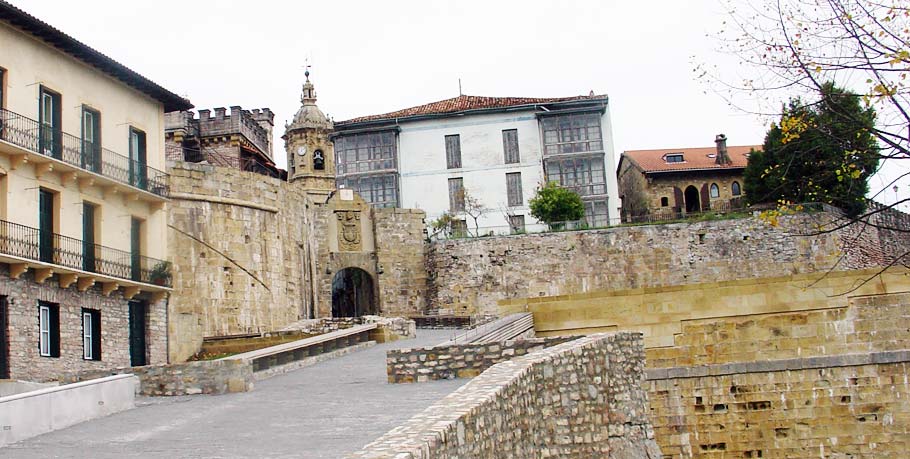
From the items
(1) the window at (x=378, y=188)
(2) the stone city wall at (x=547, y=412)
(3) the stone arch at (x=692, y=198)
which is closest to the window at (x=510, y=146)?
(1) the window at (x=378, y=188)

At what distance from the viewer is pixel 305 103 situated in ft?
157

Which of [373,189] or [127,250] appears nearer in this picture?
[127,250]

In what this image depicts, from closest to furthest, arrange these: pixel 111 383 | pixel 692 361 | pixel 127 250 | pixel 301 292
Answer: pixel 111 383 → pixel 692 361 → pixel 127 250 → pixel 301 292

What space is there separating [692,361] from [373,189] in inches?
999

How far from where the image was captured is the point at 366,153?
1837 inches

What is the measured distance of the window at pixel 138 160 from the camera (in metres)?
25.5

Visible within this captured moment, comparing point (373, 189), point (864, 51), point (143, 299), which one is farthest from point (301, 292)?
point (864, 51)

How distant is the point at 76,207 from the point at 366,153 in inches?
953

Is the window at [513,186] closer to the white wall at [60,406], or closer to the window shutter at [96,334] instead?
the window shutter at [96,334]

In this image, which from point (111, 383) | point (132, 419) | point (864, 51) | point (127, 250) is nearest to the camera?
point (864, 51)

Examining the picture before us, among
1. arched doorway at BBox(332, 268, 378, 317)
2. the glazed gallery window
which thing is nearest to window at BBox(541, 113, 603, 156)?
the glazed gallery window

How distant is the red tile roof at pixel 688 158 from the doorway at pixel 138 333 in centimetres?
2943

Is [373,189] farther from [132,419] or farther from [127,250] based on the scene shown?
[132,419]

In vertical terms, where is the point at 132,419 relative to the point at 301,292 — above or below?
below
